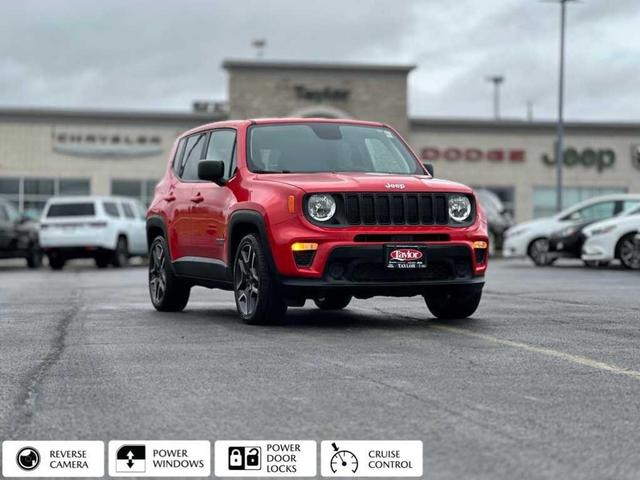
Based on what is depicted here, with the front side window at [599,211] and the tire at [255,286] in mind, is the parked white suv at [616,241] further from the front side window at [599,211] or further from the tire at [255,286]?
the tire at [255,286]

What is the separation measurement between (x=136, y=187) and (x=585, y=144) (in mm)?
21102

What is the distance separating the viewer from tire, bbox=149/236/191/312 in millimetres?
12539

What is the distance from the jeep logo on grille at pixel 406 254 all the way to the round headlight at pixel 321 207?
1.95 ft

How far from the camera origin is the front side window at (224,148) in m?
11.6

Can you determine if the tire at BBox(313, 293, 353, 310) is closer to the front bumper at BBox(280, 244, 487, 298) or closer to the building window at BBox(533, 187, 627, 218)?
the front bumper at BBox(280, 244, 487, 298)

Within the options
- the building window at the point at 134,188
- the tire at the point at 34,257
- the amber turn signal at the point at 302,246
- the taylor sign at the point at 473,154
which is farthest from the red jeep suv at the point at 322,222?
the taylor sign at the point at 473,154

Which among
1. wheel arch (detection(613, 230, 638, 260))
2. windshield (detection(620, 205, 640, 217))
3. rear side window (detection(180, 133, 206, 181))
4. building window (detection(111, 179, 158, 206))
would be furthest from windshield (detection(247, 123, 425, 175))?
building window (detection(111, 179, 158, 206))

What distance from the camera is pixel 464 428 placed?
5707mm

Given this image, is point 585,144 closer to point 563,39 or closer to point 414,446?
point 563,39

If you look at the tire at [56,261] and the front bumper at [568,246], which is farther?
the tire at [56,261]

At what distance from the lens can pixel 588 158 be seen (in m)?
60.6

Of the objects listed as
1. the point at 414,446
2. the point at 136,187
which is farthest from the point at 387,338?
the point at 136,187

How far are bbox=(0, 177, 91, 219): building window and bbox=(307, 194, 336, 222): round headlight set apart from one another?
46.5m

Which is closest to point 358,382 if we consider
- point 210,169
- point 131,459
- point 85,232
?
point 131,459
